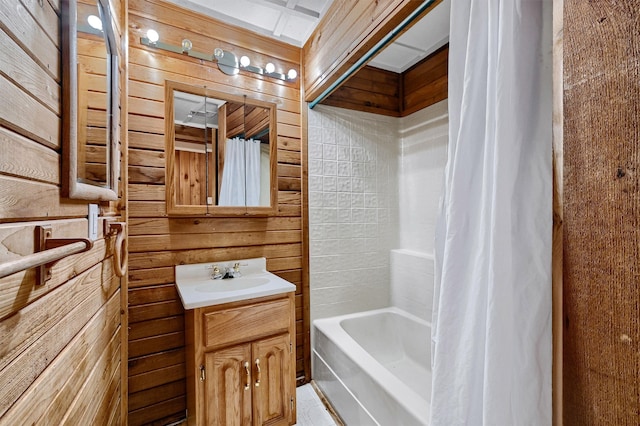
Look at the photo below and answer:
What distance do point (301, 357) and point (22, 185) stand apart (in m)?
2.00

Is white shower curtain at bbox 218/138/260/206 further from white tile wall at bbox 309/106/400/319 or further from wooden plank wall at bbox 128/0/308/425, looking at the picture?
white tile wall at bbox 309/106/400/319

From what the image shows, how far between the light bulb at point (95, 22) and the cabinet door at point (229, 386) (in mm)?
1446

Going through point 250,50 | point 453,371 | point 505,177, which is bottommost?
point 453,371

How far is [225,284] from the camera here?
69.1 inches

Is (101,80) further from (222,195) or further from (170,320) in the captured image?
(170,320)

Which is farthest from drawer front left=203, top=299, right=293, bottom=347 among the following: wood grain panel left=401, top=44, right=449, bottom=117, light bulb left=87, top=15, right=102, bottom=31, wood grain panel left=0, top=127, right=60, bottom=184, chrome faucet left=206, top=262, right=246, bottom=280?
wood grain panel left=401, top=44, right=449, bottom=117

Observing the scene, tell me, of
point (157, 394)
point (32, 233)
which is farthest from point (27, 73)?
point (157, 394)

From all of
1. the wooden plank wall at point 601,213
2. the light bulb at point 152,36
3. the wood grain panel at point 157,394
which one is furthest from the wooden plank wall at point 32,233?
the light bulb at point 152,36

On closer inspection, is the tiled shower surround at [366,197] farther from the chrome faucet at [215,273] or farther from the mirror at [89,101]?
the mirror at [89,101]

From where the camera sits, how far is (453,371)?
73cm

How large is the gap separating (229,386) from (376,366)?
80 cm

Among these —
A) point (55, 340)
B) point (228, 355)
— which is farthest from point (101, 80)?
point (228, 355)

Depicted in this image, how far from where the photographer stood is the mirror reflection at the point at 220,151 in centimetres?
177

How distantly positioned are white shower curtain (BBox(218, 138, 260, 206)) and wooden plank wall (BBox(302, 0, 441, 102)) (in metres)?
0.61
